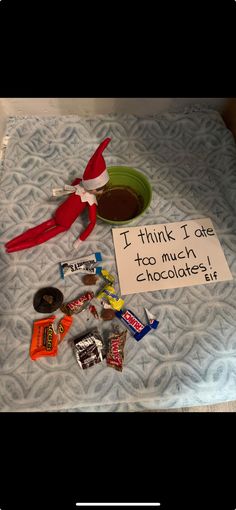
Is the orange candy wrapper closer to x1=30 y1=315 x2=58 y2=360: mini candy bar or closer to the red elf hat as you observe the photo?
x1=30 y1=315 x2=58 y2=360: mini candy bar

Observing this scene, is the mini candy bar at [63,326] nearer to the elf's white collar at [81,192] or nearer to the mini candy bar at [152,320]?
the mini candy bar at [152,320]

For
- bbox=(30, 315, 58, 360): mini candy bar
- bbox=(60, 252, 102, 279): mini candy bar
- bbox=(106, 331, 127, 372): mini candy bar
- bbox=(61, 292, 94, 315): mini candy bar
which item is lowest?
bbox=(106, 331, 127, 372): mini candy bar

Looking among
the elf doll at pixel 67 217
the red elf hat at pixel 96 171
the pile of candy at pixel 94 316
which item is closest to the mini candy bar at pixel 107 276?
the pile of candy at pixel 94 316

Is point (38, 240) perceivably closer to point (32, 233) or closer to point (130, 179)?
point (32, 233)

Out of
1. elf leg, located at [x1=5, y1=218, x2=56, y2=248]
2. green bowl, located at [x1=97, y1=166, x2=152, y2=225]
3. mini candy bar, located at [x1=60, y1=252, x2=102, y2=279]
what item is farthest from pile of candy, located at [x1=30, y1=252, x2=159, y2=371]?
green bowl, located at [x1=97, y1=166, x2=152, y2=225]
